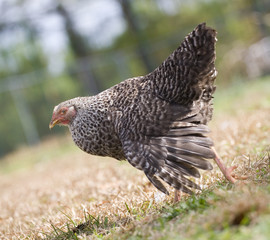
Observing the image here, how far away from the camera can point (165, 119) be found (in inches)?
137

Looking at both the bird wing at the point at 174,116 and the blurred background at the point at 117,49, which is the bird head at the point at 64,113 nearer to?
the bird wing at the point at 174,116

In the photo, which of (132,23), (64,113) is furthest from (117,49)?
(64,113)

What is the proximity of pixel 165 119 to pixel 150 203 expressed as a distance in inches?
31.9

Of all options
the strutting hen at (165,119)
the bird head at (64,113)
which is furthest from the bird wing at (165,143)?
the bird head at (64,113)

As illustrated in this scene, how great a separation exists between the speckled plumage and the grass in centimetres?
33

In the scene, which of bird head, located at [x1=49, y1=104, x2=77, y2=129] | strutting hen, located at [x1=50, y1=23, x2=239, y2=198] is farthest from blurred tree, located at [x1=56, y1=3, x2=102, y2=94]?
strutting hen, located at [x1=50, y1=23, x2=239, y2=198]

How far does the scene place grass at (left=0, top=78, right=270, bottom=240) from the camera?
96.7 inches

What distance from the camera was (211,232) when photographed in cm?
237

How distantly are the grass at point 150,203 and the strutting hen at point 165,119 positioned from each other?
302mm

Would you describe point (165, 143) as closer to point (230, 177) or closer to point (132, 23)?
point (230, 177)

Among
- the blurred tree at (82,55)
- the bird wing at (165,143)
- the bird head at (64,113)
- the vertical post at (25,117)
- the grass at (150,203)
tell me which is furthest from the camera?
the blurred tree at (82,55)

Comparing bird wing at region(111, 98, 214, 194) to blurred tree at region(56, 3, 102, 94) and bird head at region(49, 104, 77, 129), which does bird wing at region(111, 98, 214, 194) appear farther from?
blurred tree at region(56, 3, 102, 94)

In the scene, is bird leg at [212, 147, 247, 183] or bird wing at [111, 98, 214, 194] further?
bird leg at [212, 147, 247, 183]

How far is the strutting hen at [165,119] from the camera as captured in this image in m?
3.23
